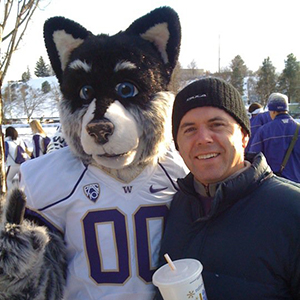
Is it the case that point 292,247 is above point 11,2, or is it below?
below

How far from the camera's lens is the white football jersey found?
183 cm

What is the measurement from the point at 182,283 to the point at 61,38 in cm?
153

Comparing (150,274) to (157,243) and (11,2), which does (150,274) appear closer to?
(157,243)

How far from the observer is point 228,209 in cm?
156

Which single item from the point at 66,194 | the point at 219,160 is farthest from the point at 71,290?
the point at 219,160

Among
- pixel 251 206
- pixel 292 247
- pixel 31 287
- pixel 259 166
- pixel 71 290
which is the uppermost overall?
pixel 259 166

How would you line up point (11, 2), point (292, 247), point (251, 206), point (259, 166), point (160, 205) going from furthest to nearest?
point (11, 2) → point (160, 205) → point (259, 166) → point (251, 206) → point (292, 247)

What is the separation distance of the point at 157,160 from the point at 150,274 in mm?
639

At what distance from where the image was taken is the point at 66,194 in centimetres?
189

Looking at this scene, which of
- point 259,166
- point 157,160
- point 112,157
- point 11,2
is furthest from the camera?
point 11,2

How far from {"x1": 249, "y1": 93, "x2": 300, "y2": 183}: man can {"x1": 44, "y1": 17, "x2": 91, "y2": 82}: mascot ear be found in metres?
3.76

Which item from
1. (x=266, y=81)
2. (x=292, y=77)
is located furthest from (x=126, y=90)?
(x=292, y=77)

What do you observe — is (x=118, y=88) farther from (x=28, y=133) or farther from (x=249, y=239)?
(x=28, y=133)

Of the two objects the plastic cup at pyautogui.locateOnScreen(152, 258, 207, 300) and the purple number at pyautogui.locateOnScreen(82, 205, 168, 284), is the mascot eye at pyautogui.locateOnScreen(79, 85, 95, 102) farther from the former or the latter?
the plastic cup at pyautogui.locateOnScreen(152, 258, 207, 300)
